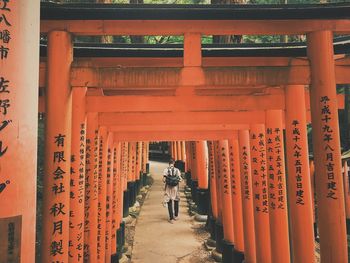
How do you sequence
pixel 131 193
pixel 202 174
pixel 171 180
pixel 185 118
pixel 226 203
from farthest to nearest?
pixel 131 193 → pixel 202 174 → pixel 171 180 → pixel 226 203 → pixel 185 118

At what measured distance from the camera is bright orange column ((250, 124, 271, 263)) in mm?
6047

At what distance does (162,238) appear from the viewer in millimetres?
11094

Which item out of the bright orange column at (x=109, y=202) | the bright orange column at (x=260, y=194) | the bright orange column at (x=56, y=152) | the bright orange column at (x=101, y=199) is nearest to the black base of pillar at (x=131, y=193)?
the bright orange column at (x=109, y=202)

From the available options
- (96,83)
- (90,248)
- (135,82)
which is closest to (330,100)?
(135,82)

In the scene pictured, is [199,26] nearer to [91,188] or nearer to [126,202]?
[91,188]

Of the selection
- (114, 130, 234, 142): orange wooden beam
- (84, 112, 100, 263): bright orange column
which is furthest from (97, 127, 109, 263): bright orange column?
(114, 130, 234, 142): orange wooden beam

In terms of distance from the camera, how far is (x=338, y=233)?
A: 12.9 ft

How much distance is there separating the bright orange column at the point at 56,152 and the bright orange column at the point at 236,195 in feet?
15.5

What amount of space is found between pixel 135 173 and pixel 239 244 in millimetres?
10662

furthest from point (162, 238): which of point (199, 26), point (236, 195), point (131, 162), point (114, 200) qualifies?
point (199, 26)

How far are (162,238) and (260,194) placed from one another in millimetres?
5721

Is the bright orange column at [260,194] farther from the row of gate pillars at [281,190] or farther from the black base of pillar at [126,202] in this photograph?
the black base of pillar at [126,202]

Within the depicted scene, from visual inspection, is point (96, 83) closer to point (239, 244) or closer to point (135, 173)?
point (239, 244)

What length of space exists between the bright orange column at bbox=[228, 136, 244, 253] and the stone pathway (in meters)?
2.08
